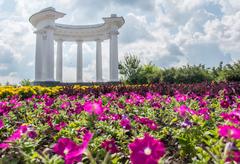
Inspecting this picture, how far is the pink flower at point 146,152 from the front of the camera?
1.56 meters

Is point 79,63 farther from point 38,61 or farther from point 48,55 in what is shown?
point 48,55

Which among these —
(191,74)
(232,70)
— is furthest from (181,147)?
(191,74)

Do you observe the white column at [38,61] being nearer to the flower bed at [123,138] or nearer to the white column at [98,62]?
the white column at [98,62]

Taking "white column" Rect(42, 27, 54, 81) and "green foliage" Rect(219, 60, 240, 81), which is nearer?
"green foliage" Rect(219, 60, 240, 81)

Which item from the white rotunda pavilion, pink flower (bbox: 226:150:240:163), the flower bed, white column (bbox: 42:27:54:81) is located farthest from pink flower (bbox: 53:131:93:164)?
white column (bbox: 42:27:54:81)

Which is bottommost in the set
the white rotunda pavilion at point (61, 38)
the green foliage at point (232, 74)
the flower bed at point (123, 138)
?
the flower bed at point (123, 138)

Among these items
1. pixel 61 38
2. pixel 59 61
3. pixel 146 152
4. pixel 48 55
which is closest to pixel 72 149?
pixel 146 152

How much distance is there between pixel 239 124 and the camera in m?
2.49

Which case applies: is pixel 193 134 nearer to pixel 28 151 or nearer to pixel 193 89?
pixel 28 151

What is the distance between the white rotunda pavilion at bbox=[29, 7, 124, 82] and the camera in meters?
25.6

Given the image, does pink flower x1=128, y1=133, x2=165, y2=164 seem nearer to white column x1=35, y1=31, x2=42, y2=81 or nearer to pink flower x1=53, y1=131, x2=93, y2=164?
pink flower x1=53, y1=131, x2=93, y2=164

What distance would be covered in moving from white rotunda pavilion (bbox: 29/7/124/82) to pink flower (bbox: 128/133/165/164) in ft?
78.8

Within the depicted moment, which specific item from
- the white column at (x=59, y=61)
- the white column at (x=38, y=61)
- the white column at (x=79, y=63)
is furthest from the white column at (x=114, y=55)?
the white column at (x=38, y=61)

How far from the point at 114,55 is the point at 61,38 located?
6040 mm
